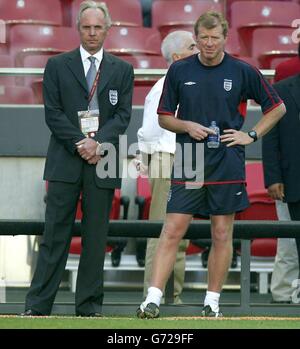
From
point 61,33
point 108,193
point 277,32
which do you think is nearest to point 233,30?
point 277,32

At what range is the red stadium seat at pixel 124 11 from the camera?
36.7 ft

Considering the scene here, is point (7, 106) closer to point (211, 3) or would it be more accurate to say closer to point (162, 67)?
point (162, 67)

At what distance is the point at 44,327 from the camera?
246 inches

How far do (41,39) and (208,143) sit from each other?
3.69 meters

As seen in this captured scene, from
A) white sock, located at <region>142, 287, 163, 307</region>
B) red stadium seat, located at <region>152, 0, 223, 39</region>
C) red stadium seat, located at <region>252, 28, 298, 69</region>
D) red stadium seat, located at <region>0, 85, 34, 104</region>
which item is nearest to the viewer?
white sock, located at <region>142, 287, 163, 307</region>

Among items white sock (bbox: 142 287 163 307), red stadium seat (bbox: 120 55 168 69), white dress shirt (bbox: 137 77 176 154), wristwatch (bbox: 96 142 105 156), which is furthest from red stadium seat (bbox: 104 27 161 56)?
white sock (bbox: 142 287 163 307)

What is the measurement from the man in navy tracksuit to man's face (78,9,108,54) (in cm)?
56

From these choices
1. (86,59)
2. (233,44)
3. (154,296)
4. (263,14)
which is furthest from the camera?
(263,14)

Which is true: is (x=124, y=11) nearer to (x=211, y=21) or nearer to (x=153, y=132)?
(x=153, y=132)

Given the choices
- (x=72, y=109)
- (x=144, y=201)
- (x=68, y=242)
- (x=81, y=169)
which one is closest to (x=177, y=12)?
(x=144, y=201)

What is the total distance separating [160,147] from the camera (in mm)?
8219

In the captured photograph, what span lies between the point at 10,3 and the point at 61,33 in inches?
33.3

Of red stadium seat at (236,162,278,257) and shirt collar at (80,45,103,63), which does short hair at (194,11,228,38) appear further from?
red stadium seat at (236,162,278,257)

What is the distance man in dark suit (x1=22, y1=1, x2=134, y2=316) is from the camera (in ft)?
23.7
